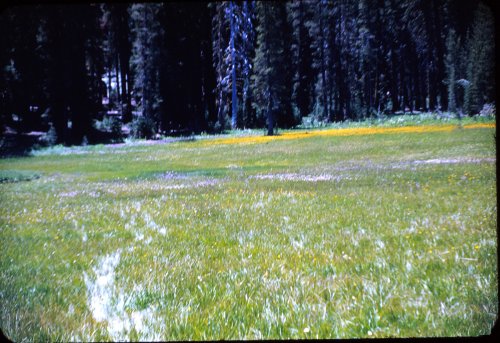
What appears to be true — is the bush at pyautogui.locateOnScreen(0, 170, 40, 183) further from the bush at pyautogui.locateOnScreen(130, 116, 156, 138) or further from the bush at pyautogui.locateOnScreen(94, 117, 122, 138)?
the bush at pyautogui.locateOnScreen(94, 117, 122, 138)

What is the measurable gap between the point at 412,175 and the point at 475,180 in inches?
94.0

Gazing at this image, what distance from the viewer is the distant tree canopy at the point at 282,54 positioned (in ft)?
21.8

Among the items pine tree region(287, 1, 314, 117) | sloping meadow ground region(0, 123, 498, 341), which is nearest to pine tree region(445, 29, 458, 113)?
sloping meadow ground region(0, 123, 498, 341)

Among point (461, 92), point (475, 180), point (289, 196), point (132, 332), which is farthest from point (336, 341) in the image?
point (461, 92)

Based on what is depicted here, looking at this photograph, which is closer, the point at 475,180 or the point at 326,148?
the point at 475,180

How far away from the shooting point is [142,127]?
14.5 metres

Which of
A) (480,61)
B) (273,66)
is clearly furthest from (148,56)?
(480,61)

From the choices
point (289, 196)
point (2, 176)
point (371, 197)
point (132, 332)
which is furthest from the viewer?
point (289, 196)

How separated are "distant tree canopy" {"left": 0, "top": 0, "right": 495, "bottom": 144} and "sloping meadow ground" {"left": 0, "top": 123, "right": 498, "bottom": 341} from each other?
1.14 metres

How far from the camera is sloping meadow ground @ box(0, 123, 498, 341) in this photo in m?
3.60

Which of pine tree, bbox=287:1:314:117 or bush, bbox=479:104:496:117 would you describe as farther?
pine tree, bbox=287:1:314:117

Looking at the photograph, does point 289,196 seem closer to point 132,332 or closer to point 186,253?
point 186,253

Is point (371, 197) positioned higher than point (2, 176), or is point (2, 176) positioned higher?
point (2, 176)

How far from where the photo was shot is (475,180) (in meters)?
6.58
